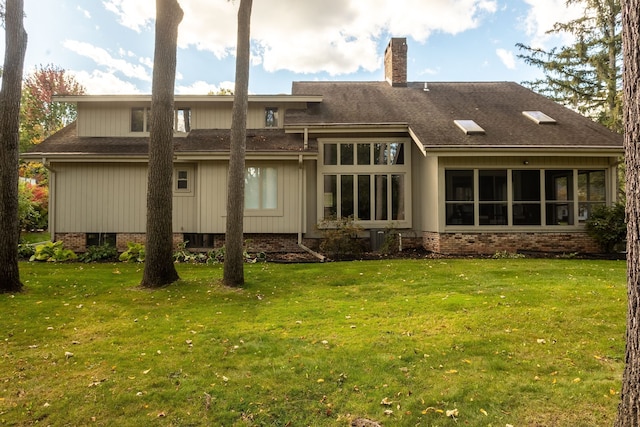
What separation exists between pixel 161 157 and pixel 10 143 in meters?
2.58

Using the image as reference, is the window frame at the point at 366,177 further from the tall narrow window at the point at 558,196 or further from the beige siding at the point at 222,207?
the tall narrow window at the point at 558,196

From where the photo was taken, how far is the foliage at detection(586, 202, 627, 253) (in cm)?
1104

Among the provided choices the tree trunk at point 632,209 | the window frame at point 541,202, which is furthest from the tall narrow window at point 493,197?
the tree trunk at point 632,209

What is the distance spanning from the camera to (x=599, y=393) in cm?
314

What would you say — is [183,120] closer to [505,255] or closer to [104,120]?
[104,120]

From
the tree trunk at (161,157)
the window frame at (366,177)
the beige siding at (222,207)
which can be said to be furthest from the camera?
the window frame at (366,177)

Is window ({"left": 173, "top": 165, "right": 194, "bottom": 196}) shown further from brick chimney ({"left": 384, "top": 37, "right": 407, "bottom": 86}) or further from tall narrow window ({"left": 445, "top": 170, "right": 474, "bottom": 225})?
brick chimney ({"left": 384, "top": 37, "right": 407, "bottom": 86})

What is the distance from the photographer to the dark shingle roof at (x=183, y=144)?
40.8 ft

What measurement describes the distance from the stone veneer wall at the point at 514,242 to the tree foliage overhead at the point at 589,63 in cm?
1219

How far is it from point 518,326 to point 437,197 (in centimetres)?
712

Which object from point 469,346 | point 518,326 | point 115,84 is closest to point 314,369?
point 469,346

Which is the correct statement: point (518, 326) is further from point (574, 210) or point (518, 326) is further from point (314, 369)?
point (574, 210)

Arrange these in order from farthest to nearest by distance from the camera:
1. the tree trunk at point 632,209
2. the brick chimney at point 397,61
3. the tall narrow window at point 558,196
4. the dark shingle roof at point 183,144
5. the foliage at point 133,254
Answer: the brick chimney at point 397,61 → the dark shingle roof at point 183,144 → the tall narrow window at point 558,196 → the foliage at point 133,254 → the tree trunk at point 632,209

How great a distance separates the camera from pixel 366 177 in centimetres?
1317
